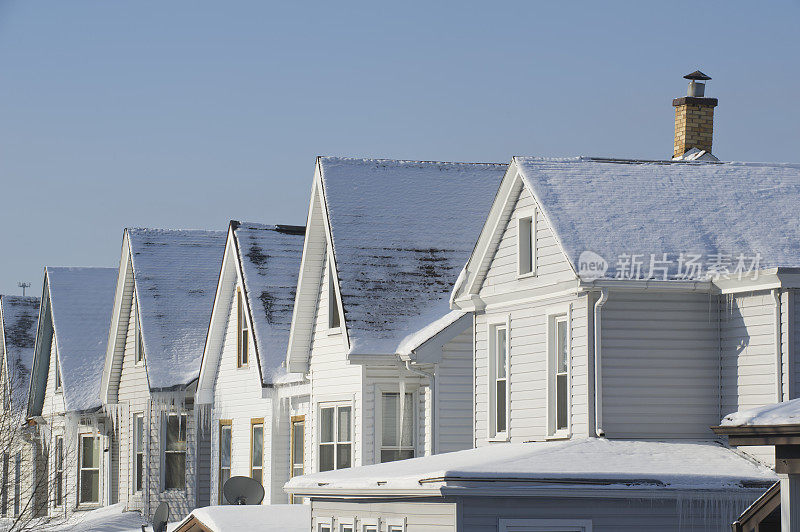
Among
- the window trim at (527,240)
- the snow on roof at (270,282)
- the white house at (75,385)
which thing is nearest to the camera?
the window trim at (527,240)

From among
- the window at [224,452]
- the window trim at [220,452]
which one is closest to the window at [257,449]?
the window trim at [220,452]

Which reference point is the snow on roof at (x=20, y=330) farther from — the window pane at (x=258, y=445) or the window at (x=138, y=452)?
the window pane at (x=258, y=445)

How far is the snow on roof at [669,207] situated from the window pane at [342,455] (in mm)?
6914

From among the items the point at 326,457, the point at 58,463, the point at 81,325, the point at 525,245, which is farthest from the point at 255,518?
the point at 58,463

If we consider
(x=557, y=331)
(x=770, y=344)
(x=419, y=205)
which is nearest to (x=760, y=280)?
(x=770, y=344)

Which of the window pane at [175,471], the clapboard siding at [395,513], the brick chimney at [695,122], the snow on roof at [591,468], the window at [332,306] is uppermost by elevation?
the brick chimney at [695,122]

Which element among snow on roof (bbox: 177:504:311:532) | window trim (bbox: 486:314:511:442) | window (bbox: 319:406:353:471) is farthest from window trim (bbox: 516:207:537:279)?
window (bbox: 319:406:353:471)

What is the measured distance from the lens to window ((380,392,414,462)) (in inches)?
990

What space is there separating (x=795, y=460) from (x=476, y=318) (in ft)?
34.7

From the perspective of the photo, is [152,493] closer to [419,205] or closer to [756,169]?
[419,205]

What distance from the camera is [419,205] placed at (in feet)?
89.7

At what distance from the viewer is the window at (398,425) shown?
25141mm

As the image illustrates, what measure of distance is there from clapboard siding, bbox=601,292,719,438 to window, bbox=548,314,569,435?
88 centimetres

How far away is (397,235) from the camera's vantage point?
26.5m
